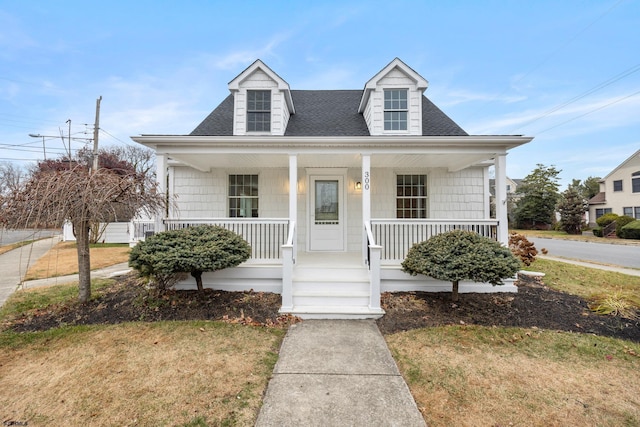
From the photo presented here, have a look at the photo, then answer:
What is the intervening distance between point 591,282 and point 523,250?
1.60 metres

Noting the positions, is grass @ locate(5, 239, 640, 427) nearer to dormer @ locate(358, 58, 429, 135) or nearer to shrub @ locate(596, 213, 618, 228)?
dormer @ locate(358, 58, 429, 135)

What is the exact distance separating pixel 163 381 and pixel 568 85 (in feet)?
108

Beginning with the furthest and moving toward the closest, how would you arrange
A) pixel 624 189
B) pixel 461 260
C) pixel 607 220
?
pixel 624 189 → pixel 607 220 → pixel 461 260

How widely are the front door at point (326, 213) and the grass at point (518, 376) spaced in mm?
4126

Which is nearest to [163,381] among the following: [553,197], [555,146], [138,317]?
[138,317]

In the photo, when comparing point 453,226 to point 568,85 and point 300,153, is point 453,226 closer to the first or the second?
point 300,153

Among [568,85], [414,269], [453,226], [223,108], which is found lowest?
[414,269]

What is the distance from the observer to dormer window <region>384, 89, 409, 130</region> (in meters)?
7.53

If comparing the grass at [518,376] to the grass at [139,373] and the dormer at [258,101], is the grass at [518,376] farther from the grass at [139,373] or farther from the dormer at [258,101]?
the dormer at [258,101]

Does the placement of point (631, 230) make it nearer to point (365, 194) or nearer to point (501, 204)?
point (501, 204)

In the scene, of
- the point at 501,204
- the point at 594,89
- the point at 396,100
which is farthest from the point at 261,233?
the point at 594,89

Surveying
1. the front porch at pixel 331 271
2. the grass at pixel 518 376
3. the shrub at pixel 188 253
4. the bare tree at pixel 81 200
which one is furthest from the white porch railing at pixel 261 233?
the grass at pixel 518 376

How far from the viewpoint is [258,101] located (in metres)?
7.65

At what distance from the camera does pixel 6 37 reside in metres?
14.1
